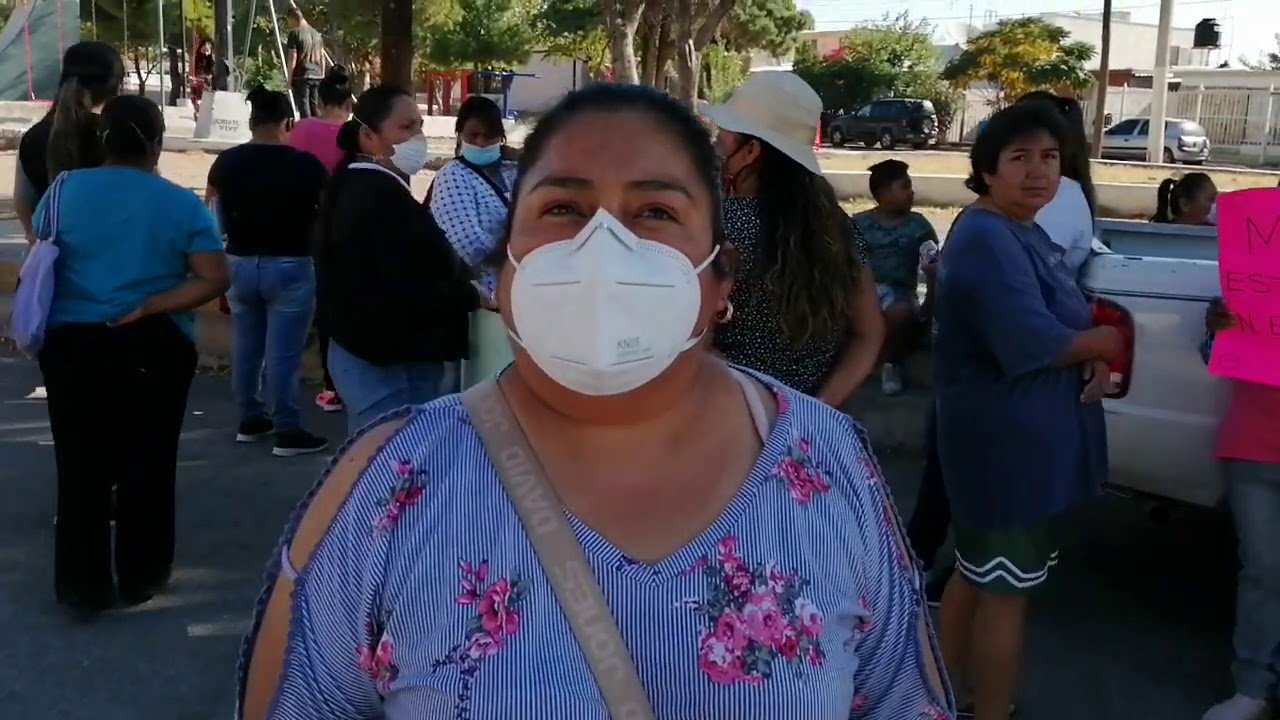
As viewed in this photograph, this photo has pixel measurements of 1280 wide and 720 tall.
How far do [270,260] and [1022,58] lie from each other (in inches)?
1474

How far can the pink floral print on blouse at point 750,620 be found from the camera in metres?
1.59

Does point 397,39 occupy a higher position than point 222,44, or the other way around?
point 222,44

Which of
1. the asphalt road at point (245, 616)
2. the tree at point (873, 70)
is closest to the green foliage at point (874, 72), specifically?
the tree at point (873, 70)

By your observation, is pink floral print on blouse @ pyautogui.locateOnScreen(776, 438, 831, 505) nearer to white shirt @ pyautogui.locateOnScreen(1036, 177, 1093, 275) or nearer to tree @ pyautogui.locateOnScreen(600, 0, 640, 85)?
white shirt @ pyautogui.locateOnScreen(1036, 177, 1093, 275)

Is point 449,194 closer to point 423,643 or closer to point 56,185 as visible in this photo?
point 56,185

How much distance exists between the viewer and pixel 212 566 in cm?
492

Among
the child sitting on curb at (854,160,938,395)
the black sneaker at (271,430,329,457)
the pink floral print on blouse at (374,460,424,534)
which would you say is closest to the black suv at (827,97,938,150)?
the child sitting on curb at (854,160,938,395)

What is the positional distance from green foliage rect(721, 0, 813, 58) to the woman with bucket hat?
42307 millimetres

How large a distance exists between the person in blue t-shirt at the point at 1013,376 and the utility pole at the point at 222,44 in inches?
705

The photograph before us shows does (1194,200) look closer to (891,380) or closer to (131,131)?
(891,380)

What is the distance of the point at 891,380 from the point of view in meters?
6.85

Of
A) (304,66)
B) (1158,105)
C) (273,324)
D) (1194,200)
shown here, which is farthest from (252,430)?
(1158,105)

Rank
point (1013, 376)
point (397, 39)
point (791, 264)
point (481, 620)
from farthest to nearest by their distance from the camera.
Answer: point (397, 39), point (1013, 376), point (791, 264), point (481, 620)

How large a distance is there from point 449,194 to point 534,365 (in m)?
2.72
